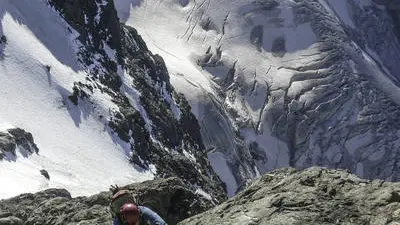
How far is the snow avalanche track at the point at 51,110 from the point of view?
5650cm

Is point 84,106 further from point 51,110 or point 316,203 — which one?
point 316,203

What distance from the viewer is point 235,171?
107 meters

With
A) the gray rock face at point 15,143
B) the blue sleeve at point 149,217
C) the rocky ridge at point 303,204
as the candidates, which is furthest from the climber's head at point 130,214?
the gray rock face at point 15,143

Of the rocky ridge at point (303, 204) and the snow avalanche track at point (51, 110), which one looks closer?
the rocky ridge at point (303, 204)

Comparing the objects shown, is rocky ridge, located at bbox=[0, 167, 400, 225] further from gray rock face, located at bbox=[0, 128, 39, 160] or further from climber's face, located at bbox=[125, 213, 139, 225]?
gray rock face, located at bbox=[0, 128, 39, 160]

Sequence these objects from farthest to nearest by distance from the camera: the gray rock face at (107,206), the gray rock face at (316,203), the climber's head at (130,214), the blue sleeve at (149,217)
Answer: the gray rock face at (107,206)
the gray rock face at (316,203)
the blue sleeve at (149,217)
the climber's head at (130,214)

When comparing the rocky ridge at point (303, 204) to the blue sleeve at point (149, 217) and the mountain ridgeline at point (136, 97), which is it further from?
the mountain ridgeline at point (136, 97)

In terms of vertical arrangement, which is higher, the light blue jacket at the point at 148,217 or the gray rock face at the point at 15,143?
the light blue jacket at the point at 148,217

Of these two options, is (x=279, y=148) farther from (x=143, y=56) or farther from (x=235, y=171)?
(x=143, y=56)

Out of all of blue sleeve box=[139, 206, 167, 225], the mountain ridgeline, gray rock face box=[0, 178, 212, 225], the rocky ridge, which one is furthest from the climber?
the mountain ridgeline

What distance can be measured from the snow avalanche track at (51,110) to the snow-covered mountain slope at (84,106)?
110 millimetres

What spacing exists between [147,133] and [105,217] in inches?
2247

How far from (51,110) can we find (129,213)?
5450 cm

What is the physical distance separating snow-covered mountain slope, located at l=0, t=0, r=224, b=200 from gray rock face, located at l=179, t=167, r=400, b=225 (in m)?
30.1
